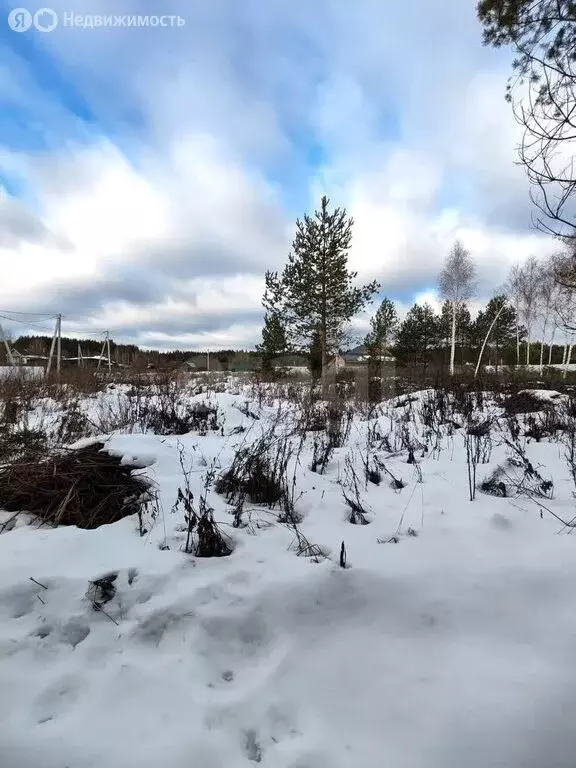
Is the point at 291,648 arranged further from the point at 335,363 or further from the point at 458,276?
the point at 458,276

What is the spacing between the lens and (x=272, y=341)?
723 inches

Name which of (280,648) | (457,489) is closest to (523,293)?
(457,489)

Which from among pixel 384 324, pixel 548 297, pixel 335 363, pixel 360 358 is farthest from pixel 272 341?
pixel 548 297

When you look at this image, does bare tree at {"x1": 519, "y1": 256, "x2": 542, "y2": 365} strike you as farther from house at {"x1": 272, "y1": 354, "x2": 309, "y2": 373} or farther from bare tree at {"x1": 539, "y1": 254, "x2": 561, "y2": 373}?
house at {"x1": 272, "y1": 354, "x2": 309, "y2": 373}

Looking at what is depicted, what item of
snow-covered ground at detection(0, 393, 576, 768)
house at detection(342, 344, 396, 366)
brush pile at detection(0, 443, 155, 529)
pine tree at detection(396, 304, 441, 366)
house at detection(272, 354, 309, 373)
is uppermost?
pine tree at detection(396, 304, 441, 366)

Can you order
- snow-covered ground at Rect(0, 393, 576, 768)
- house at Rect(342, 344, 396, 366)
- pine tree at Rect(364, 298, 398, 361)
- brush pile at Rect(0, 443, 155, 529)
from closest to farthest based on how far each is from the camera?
snow-covered ground at Rect(0, 393, 576, 768)
brush pile at Rect(0, 443, 155, 529)
house at Rect(342, 344, 396, 366)
pine tree at Rect(364, 298, 398, 361)

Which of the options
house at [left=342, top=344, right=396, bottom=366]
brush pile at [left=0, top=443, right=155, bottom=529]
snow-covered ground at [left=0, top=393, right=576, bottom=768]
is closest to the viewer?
snow-covered ground at [left=0, top=393, right=576, bottom=768]

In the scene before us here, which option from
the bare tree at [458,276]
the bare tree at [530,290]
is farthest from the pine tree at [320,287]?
the bare tree at [530,290]

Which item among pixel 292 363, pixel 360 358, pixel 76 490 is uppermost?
pixel 360 358

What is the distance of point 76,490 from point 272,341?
53.7 ft

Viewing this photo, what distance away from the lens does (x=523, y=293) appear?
2767 centimetres

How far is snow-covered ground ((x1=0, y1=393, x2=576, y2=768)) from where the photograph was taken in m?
1.02

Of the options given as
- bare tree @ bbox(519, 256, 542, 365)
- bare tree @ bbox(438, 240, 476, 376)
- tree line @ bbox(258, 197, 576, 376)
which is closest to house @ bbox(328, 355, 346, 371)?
tree line @ bbox(258, 197, 576, 376)

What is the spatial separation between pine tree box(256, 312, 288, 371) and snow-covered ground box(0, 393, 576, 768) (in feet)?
48.8
